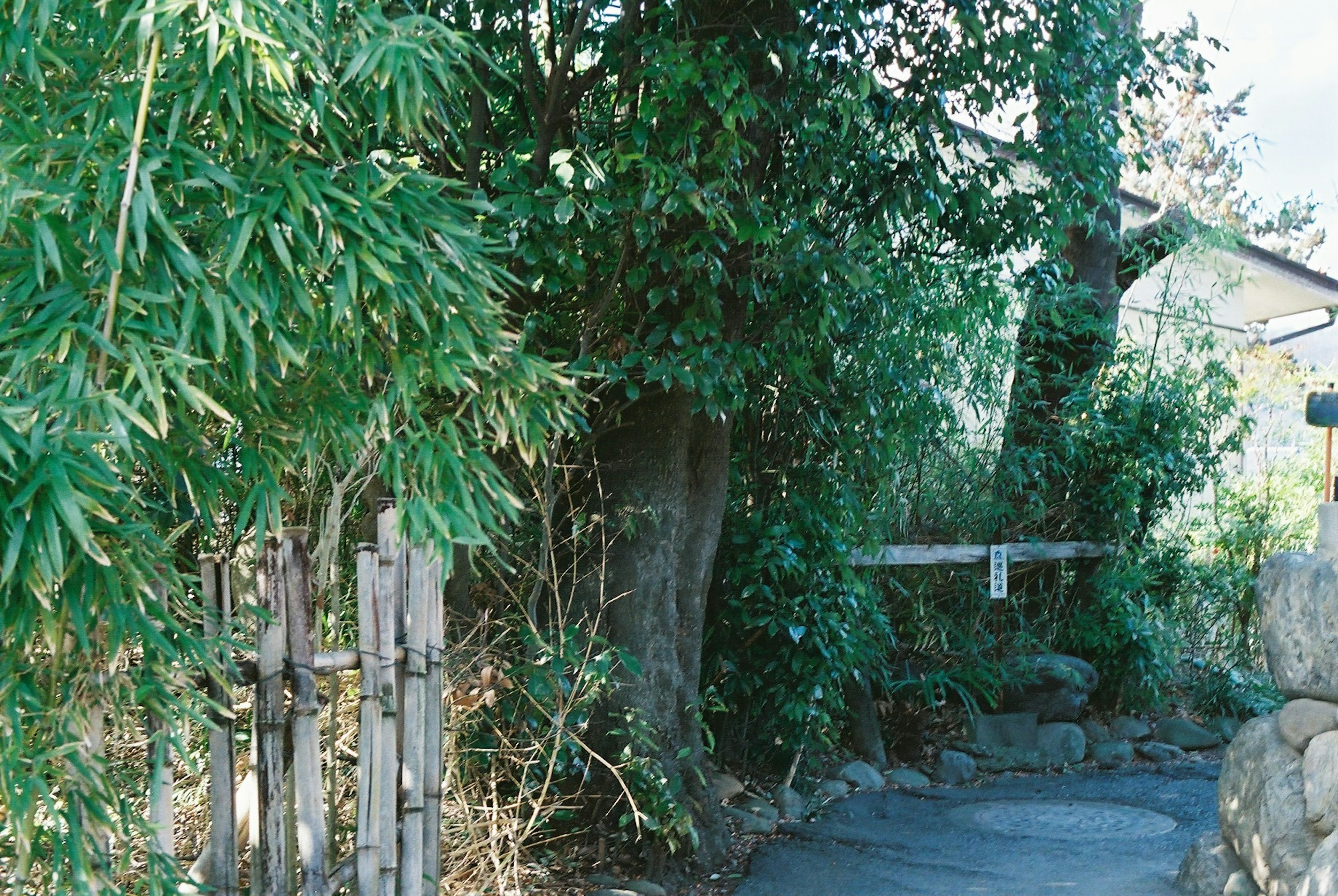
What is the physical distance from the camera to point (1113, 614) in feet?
26.6

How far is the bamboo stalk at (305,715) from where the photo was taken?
301 cm

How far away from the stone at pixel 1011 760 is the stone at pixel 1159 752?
0.73 m

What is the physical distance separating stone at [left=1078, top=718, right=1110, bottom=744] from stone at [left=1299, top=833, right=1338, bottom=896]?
152 inches

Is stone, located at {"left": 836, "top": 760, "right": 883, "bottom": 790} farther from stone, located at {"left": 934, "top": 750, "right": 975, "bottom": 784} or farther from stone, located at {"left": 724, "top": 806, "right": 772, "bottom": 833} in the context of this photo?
stone, located at {"left": 724, "top": 806, "right": 772, "bottom": 833}

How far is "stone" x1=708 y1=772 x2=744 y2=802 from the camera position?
601cm

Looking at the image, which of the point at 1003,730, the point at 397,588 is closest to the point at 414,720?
the point at 397,588

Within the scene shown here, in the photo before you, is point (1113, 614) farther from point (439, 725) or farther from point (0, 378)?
point (0, 378)

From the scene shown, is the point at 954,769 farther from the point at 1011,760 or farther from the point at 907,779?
the point at 1011,760

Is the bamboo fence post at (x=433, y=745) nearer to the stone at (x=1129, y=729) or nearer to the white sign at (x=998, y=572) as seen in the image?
the white sign at (x=998, y=572)

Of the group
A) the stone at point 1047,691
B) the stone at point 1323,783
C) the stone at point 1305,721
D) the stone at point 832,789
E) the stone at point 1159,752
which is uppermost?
the stone at point 1305,721

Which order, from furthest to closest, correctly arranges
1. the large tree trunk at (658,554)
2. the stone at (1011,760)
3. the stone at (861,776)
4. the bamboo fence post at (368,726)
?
the stone at (1011,760)
the stone at (861,776)
the large tree trunk at (658,554)
the bamboo fence post at (368,726)

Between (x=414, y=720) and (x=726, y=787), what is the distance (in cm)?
290

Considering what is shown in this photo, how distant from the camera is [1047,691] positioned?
7922 millimetres

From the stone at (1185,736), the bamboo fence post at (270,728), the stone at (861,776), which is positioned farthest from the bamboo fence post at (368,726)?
the stone at (1185,736)
